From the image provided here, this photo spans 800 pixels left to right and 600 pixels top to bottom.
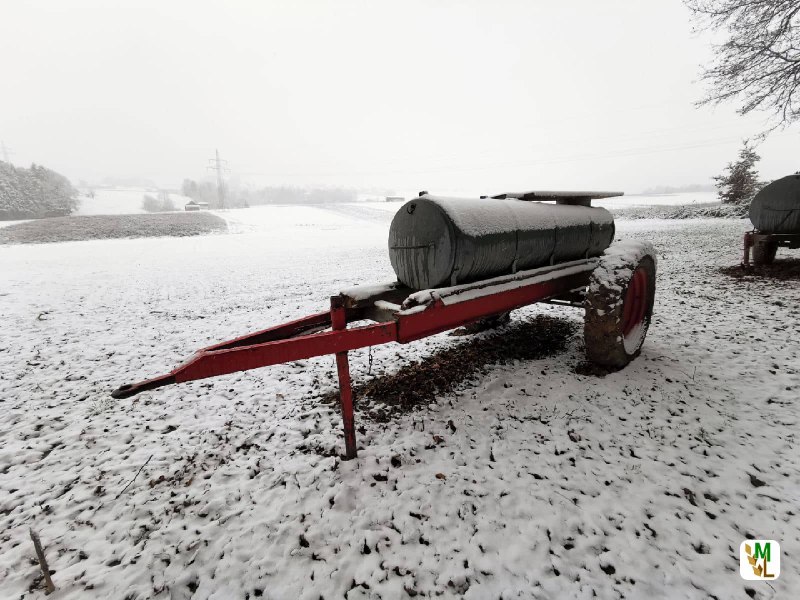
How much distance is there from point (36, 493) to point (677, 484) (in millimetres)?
5187

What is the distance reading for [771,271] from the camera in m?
8.34

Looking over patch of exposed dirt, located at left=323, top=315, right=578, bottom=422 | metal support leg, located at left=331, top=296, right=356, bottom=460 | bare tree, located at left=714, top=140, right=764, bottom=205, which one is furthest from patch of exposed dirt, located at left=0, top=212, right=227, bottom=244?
bare tree, located at left=714, top=140, right=764, bottom=205

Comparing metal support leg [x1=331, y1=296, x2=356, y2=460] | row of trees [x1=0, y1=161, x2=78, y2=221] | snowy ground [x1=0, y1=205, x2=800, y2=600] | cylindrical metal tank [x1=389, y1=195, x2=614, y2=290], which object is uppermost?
row of trees [x1=0, y1=161, x2=78, y2=221]

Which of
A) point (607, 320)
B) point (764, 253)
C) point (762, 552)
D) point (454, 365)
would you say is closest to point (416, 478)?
point (454, 365)

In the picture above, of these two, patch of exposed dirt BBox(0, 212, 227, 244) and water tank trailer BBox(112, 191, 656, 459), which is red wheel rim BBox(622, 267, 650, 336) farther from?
patch of exposed dirt BBox(0, 212, 227, 244)

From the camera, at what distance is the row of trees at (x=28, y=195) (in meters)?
38.1

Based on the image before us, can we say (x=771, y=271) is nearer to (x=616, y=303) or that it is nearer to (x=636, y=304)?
(x=636, y=304)

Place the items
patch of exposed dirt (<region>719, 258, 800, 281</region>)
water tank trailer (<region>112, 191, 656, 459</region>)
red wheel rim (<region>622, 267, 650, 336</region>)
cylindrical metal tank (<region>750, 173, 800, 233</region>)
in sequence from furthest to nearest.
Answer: patch of exposed dirt (<region>719, 258, 800, 281</region>) → cylindrical metal tank (<region>750, 173, 800, 233</region>) → red wheel rim (<region>622, 267, 650, 336</region>) → water tank trailer (<region>112, 191, 656, 459</region>)

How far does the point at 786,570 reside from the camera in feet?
6.84

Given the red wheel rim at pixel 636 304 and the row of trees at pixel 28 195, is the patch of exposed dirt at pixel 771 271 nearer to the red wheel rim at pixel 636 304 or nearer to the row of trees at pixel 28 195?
the red wheel rim at pixel 636 304

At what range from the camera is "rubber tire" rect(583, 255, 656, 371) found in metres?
3.87

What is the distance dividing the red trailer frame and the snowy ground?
797 millimetres

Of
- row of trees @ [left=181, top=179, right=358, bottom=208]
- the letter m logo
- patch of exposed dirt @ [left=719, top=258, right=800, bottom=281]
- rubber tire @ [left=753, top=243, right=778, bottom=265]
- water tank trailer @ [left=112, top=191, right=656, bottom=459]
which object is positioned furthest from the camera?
row of trees @ [left=181, top=179, right=358, bottom=208]

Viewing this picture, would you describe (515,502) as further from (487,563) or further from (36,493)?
(36,493)
